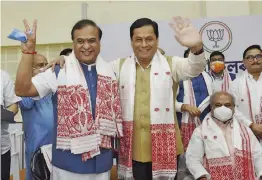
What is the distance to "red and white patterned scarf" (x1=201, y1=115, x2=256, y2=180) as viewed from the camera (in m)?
2.62

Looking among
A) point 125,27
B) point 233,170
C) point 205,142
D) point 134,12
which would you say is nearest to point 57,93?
point 205,142

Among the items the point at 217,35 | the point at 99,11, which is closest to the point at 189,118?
the point at 217,35

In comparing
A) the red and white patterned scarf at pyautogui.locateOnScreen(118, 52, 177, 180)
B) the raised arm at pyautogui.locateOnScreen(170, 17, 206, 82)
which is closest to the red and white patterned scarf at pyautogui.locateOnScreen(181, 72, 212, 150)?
the red and white patterned scarf at pyautogui.locateOnScreen(118, 52, 177, 180)

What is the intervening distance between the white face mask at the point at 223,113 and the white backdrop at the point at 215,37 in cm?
214

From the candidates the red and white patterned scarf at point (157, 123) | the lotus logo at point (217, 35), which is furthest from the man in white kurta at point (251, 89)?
the red and white patterned scarf at point (157, 123)

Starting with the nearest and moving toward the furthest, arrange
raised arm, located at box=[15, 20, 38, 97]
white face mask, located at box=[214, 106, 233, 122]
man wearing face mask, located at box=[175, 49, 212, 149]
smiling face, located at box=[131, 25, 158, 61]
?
raised arm, located at box=[15, 20, 38, 97], smiling face, located at box=[131, 25, 158, 61], white face mask, located at box=[214, 106, 233, 122], man wearing face mask, located at box=[175, 49, 212, 149]

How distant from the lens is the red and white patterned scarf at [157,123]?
2211 millimetres

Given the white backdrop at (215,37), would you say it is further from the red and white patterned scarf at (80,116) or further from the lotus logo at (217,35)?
the red and white patterned scarf at (80,116)

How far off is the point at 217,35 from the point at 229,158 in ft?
8.55

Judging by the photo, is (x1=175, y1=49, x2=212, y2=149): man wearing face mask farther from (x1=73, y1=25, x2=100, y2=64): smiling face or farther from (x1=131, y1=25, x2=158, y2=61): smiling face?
(x1=73, y1=25, x2=100, y2=64): smiling face

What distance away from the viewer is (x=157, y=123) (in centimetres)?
221

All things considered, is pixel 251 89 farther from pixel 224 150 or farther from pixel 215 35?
pixel 215 35

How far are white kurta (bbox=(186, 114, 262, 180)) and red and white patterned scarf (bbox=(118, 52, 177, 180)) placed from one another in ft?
1.55

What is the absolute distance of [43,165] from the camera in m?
2.64
